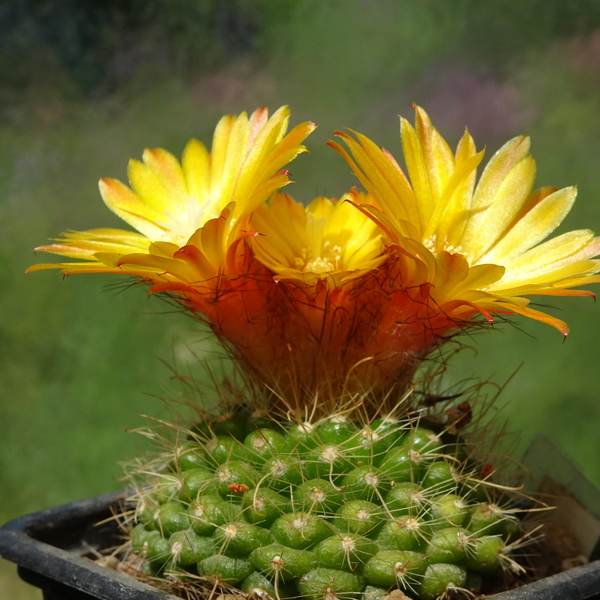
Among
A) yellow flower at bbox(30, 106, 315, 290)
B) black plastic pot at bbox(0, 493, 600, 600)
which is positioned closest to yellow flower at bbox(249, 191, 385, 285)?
yellow flower at bbox(30, 106, 315, 290)

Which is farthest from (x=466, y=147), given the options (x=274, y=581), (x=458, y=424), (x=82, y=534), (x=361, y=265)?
(x=82, y=534)

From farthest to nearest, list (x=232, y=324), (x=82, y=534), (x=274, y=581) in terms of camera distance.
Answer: (x=82, y=534)
(x=232, y=324)
(x=274, y=581)

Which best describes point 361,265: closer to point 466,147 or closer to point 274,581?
point 466,147

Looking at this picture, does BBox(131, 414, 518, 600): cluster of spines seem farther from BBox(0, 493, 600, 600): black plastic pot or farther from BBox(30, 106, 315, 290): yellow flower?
BBox(30, 106, 315, 290): yellow flower

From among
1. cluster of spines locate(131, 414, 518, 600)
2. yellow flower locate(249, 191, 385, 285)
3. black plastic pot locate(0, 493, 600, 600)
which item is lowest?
black plastic pot locate(0, 493, 600, 600)

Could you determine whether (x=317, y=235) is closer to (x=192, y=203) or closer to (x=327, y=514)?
(x=192, y=203)

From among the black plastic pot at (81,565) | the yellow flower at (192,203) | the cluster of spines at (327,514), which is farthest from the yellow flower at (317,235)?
the black plastic pot at (81,565)

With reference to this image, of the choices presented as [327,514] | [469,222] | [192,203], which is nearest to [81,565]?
[327,514]
